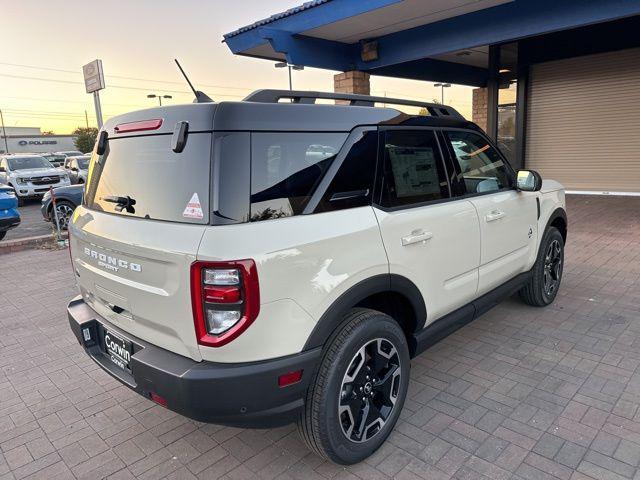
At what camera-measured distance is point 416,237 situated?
2.79 metres

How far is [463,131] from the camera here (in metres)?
3.52

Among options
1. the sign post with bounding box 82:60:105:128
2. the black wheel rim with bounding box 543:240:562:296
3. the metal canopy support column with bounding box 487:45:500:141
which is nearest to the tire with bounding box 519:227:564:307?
the black wheel rim with bounding box 543:240:562:296

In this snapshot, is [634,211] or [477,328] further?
[634,211]

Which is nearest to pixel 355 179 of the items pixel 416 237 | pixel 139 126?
pixel 416 237

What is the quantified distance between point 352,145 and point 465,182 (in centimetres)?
121

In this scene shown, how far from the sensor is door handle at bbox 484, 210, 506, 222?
3.49m

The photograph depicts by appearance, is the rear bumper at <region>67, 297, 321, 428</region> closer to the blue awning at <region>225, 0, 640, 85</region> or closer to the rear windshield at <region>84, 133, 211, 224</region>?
the rear windshield at <region>84, 133, 211, 224</region>

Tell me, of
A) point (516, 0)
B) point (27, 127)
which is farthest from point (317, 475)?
point (27, 127)

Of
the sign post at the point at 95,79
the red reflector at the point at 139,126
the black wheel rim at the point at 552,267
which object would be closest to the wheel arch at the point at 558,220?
the black wheel rim at the point at 552,267

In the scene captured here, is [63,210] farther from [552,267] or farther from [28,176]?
[552,267]

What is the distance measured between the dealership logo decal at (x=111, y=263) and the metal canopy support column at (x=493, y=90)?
12.2 m

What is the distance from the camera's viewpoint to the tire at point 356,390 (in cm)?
231

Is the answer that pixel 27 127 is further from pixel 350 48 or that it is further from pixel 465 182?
pixel 465 182

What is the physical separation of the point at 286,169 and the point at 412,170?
3.35 feet
